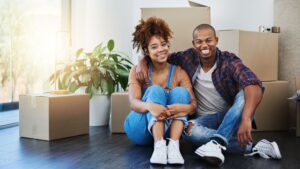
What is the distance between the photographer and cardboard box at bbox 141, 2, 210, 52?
2734 mm

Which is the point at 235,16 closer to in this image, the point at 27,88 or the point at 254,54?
the point at 254,54

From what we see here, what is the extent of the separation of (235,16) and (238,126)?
1.71 m

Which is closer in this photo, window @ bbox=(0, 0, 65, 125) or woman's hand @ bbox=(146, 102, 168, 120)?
woman's hand @ bbox=(146, 102, 168, 120)

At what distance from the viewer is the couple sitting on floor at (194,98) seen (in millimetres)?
1809

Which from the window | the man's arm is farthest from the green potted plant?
the man's arm

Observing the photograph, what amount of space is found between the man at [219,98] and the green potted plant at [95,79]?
100 centimetres

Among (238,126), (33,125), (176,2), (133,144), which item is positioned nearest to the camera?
(238,126)

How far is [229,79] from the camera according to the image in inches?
78.5

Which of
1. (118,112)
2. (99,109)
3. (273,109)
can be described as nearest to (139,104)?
(118,112)

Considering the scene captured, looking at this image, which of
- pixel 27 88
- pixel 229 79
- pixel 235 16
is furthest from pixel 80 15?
pixel 229 79

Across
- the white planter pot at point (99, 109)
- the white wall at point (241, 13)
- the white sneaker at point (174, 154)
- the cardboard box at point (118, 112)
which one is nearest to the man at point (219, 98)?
the white sneaker at point (174, 154)

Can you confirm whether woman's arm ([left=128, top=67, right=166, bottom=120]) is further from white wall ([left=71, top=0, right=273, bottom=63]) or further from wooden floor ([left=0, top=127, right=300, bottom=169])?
white wall ([left=71, top=0, right=273, bottom=63])

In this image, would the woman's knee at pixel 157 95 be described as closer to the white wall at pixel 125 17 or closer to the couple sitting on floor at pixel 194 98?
the couple sitting on floor at pixel 194 98

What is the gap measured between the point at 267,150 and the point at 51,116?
4.36 ft
